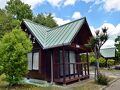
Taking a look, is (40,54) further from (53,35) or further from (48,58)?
(53,35)

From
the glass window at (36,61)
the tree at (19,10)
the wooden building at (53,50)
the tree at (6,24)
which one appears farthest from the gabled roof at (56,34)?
the tree at (19,10)

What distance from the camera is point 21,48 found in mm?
15227

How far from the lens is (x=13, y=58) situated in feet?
48.5

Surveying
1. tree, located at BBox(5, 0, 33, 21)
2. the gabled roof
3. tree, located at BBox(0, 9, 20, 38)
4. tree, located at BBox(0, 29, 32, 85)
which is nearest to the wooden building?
the gabled roof

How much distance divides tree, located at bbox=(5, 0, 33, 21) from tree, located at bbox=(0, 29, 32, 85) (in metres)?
30.5

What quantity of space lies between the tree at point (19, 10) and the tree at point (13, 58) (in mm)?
30503

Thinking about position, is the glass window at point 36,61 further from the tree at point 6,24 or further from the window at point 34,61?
the tree at point 6,24

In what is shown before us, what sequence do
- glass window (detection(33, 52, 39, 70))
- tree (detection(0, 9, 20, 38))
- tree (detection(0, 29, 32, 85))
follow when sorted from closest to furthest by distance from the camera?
tree (detection(0, 29, 32, 85))
glass window (detection(33, 52, 39, 70))
tree (detection(0, 9, 20, 38))

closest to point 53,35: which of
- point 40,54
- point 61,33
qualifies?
point 61,33

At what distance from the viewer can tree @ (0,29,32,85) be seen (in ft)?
48.7

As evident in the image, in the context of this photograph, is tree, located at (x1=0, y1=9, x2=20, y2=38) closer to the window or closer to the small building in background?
the window

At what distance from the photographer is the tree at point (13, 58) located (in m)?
14.8

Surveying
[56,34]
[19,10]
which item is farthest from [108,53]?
[56,34]

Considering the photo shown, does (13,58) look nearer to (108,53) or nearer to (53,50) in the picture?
(53,50)
